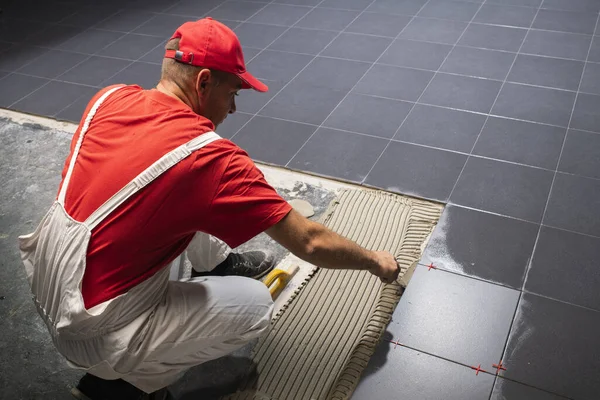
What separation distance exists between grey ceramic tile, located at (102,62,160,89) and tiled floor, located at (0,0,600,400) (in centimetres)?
1

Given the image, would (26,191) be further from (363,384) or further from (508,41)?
(508,41)

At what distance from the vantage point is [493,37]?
3930mm

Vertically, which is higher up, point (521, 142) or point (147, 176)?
point (147, 176)

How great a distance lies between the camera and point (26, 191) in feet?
9.42

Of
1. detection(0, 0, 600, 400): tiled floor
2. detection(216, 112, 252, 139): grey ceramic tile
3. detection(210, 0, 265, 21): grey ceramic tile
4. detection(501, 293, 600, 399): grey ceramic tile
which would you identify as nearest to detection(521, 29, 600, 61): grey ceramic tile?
detection(0, 0, 600, 400): tiled floor

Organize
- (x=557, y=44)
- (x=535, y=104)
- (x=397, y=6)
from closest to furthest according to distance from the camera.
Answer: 1. (x=535, y=104)
2. (x=557, y=44)
3. (x=397, y=6)

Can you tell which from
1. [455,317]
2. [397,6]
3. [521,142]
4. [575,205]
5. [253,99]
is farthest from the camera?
[397,6]

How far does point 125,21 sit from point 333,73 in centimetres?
190

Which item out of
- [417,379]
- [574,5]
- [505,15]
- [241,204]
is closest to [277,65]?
[505,15]

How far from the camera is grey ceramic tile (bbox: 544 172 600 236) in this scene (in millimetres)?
2447

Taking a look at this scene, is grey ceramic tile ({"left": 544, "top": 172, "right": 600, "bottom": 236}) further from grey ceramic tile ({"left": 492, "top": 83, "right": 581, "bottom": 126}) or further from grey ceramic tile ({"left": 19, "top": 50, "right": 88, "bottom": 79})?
grey ceramic tile ({"left": 19, "top": 50, "right": 88, "bottom": 79})

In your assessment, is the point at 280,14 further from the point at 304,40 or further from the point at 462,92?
the point at 462,92

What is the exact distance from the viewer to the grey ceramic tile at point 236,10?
14.9 feet

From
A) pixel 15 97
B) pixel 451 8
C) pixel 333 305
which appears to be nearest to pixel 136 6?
pixel 15 97
